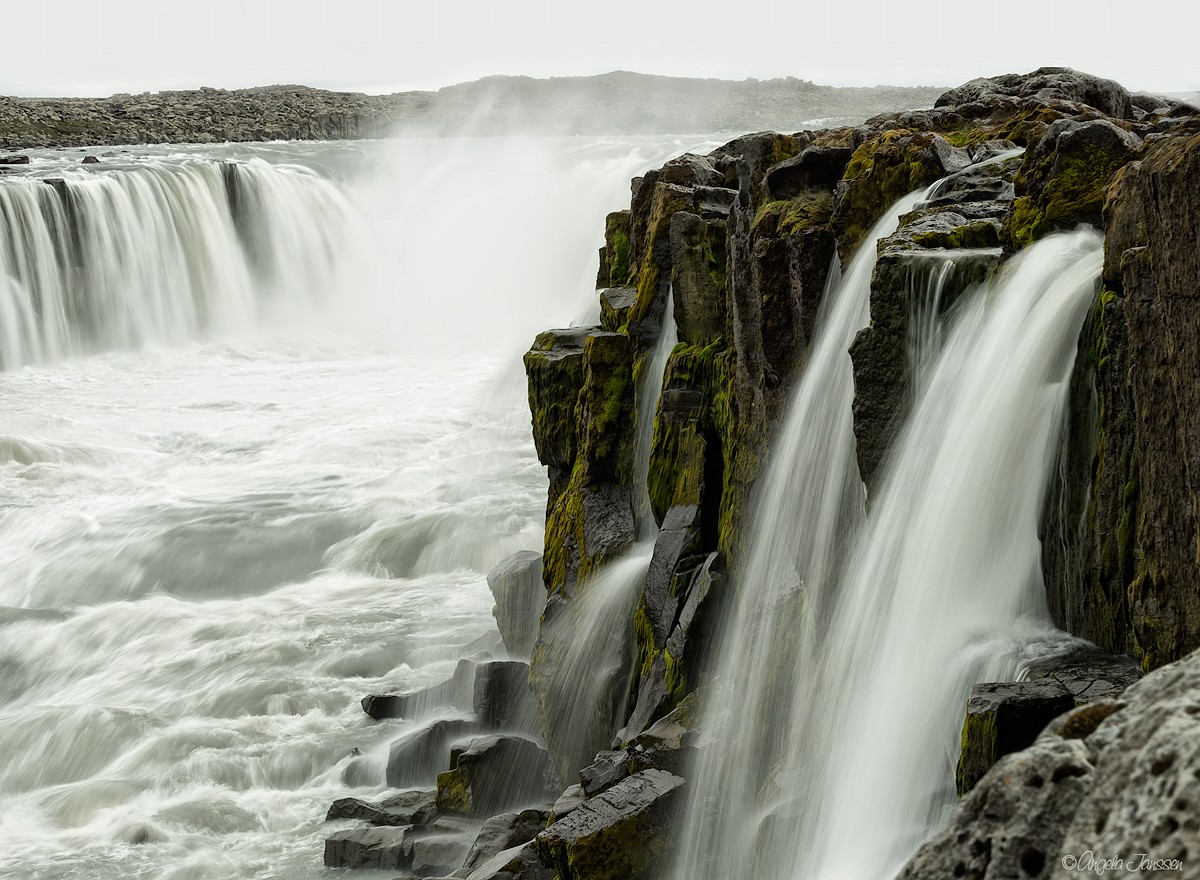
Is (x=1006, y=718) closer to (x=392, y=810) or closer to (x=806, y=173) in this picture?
(x=806, y=173)

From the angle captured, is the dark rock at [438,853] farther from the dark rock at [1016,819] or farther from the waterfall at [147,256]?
the waterfall at [147,256]

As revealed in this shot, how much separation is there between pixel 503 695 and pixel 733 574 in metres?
2.97

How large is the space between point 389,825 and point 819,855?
14.7ft

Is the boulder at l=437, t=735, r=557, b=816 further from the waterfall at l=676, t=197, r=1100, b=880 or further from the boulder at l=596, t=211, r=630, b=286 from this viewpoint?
the boulder at l=596, t=211, r=630, b=286

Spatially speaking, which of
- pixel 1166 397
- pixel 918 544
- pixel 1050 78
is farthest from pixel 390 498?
pixel 1166 397

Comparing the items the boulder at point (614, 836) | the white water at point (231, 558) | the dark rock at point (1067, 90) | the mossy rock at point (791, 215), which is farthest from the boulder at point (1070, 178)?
the white water at point (231, 558)

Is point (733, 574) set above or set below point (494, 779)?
above

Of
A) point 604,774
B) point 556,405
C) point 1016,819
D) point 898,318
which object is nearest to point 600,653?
point 604,774

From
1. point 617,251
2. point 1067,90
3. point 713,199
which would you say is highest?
point 1067,90

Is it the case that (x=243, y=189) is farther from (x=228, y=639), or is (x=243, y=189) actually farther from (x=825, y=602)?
(x=825, y=602)

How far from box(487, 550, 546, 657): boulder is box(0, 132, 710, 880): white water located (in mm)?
632

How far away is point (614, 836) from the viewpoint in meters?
6.30

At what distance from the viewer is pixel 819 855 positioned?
5250 millimetres

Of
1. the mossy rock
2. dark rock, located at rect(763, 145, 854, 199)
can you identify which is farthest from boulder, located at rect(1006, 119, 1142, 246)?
dark rock, located at rect(763, 145, 854, 199)
